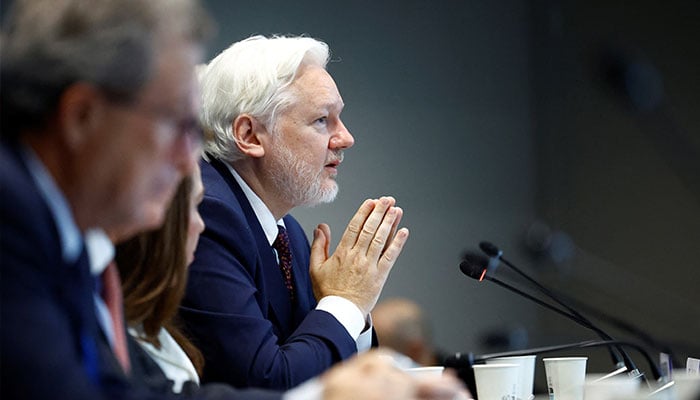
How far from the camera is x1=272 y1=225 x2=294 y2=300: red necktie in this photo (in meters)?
2.18

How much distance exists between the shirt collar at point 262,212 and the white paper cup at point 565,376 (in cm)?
68

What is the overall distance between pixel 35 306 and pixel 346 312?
3.82ft

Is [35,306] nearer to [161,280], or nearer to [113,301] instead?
[113,301]

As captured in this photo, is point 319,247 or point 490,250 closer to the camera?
point 490,250

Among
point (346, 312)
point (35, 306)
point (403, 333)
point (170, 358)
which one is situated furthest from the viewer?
point (403, 333)

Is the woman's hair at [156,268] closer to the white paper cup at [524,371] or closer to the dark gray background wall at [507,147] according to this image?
the white paper cup at [524,371]

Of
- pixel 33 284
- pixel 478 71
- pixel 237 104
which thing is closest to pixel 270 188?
pixel 237 104

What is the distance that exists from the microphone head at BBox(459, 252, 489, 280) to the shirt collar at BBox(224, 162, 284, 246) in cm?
47

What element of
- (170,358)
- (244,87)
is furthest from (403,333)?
(170,358)

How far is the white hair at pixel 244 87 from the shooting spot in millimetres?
2258

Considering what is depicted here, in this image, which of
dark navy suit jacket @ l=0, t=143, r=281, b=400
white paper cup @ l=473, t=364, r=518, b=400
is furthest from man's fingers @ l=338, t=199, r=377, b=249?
dark navy suit jacket @ l=0, t=143, r=281, b=400

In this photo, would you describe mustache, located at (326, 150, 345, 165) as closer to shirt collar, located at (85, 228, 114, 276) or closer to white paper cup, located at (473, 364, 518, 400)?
white paper cup, located at (473, 364, 518, 400)

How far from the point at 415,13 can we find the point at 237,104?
2342 millimetres

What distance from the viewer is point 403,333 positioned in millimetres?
2971
